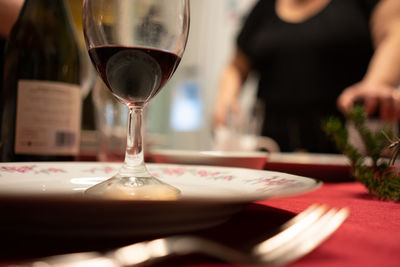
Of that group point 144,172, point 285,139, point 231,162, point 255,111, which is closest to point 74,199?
point 144,172

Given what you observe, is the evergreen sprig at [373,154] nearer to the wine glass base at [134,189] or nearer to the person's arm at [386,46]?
the wine glass base at [134,189]

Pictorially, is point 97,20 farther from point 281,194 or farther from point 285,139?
point 285,139

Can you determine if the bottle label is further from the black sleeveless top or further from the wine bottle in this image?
the black sleeveless top

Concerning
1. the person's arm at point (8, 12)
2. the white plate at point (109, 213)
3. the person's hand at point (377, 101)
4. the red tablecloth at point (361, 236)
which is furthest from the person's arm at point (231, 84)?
the white plate at point (109, 213)

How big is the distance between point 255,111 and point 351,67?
0.42 meters

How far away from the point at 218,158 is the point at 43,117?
254 mm

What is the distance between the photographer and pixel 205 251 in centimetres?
17

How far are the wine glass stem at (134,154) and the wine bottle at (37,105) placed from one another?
25cm

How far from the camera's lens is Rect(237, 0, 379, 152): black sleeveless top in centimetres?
145

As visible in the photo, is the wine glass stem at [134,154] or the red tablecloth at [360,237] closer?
the red tablecloth at [360,237]

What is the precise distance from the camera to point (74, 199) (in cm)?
16

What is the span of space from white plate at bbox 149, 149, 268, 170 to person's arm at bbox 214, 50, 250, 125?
1303mm

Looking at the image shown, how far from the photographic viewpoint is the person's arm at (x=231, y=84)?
6.14 feet

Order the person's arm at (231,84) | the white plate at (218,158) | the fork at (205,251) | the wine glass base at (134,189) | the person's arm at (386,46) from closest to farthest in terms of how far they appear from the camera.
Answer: the fork at (205,251), the wine glass base at (134,189), the white plate at (218,158), the person's arm at (386,46), the person's arm at (231,84)
